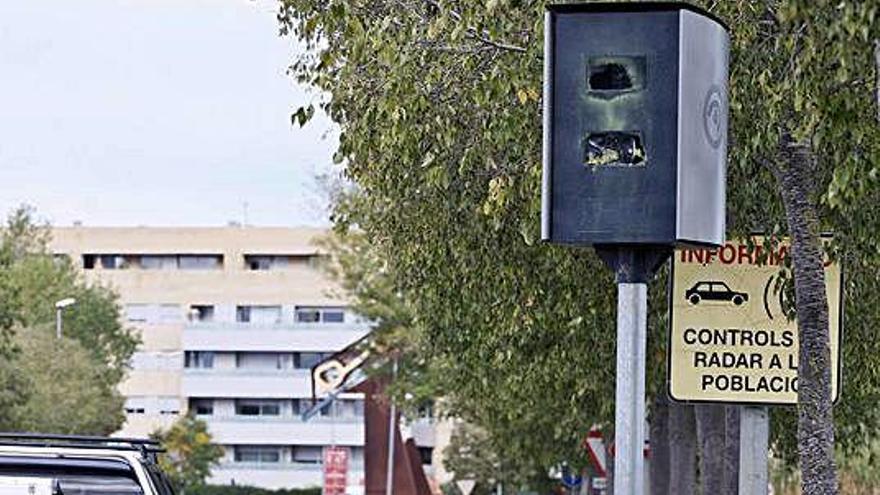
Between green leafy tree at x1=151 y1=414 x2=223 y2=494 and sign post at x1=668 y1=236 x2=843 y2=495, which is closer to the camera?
sign post at x1=668 y1=236 x2=843 y2=495

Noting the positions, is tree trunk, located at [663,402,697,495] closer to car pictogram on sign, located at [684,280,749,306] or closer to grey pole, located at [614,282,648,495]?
car pictogram on sign, located at [684,280,749,306]

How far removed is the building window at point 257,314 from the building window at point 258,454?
20.0 feet

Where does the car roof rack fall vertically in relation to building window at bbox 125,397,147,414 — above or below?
below

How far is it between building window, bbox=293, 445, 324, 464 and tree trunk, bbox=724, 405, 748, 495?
304 ft

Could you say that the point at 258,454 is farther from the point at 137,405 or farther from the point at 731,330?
the point at 731,330

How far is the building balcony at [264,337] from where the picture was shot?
114938 millimetres

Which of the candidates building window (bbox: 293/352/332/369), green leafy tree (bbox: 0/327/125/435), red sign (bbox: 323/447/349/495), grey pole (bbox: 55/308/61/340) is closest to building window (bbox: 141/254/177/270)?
building window (bbox: 293/352/332/369)

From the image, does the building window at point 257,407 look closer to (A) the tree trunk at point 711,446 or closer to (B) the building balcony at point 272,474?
(B) the building balcony at point 272,474

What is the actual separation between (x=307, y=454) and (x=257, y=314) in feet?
24.2

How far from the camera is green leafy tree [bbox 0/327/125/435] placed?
73594mm

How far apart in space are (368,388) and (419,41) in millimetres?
49681

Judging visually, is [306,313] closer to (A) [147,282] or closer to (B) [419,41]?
(A) [147,282]

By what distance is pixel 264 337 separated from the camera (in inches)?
4574

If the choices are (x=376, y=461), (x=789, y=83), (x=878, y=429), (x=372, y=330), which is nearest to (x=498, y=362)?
(x=878, y=429)
